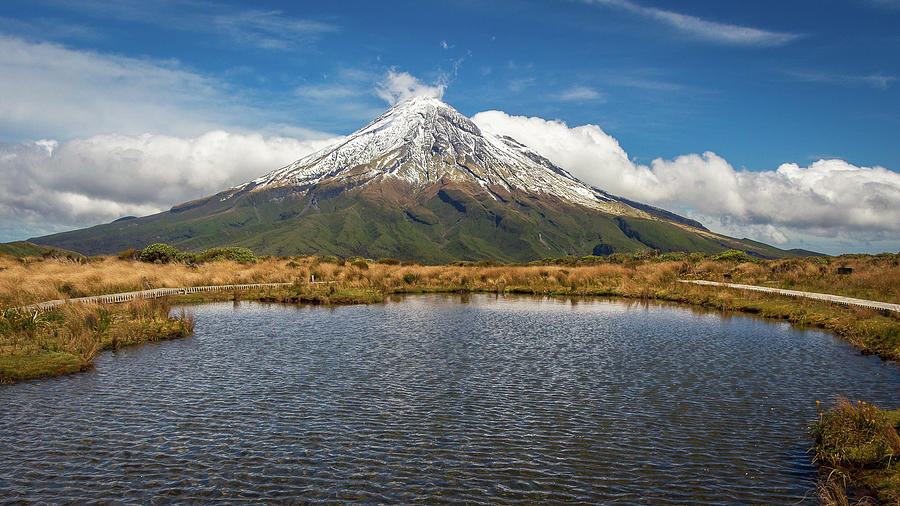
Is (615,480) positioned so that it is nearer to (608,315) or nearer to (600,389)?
(600,389)

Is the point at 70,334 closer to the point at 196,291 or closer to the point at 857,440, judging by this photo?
the point at 196,291

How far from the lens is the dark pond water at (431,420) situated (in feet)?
37.6

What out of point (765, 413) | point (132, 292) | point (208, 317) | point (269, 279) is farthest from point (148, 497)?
point (269, 279)

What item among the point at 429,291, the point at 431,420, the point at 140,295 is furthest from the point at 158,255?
the point at 431,420

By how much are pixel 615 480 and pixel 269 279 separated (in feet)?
176

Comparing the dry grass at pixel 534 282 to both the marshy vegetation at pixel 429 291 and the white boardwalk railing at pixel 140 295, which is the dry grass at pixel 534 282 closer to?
the marshy vegetation at pixel 429 291

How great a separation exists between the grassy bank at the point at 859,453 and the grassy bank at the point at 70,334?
24.3m

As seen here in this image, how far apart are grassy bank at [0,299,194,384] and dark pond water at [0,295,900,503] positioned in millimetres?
983

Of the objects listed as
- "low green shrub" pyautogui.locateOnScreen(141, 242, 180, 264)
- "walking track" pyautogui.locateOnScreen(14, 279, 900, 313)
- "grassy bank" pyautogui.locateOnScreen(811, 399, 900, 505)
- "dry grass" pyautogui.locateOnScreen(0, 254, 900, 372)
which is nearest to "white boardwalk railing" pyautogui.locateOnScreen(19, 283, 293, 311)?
"walking track" pyautogui.locateOnScreen(14, 279, 900, 313)

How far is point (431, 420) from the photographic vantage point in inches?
607

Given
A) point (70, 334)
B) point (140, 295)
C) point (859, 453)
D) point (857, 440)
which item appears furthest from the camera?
point (140, 295)

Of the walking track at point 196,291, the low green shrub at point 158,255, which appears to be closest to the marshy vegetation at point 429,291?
the low green shrub at point 158,255

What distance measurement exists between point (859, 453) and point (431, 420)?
10.6 m

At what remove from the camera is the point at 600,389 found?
18.6m
